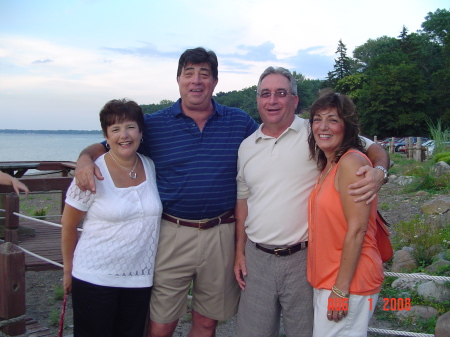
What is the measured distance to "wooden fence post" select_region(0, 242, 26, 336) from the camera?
3.45 m

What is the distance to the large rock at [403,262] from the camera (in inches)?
221

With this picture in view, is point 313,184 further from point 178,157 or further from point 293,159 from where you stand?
point 178,157

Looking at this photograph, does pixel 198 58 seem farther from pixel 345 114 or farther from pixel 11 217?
pixel 11 217

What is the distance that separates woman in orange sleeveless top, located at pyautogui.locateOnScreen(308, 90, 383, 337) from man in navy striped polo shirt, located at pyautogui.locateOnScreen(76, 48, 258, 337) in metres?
0.71

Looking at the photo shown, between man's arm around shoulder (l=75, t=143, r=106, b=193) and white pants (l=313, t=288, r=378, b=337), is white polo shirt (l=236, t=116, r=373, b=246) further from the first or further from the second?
man's arm around shoulder (l=75, t=143, r=106, b=193)

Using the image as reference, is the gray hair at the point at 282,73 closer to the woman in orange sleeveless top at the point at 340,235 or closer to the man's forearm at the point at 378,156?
the woman in orange sleeveless top at the point at 340,235

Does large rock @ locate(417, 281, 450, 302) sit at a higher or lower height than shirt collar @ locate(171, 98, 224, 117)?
lower

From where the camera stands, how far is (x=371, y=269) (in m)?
2.34

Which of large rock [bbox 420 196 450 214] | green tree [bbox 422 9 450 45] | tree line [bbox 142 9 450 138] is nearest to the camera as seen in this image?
large rock [bbox 420 196 450 214]

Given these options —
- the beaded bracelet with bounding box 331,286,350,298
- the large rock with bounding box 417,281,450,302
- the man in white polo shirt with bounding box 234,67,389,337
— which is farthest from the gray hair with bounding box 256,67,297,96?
the large rock with bounding box 417,281,450,302

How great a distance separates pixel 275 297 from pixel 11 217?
3.01 meters

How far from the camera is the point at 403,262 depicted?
18.6 ft

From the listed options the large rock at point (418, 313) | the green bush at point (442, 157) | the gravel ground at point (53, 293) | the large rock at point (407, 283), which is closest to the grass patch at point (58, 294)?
the gravel ground at point (53, 293)

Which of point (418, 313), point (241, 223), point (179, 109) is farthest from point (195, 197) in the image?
point (418, 313)
